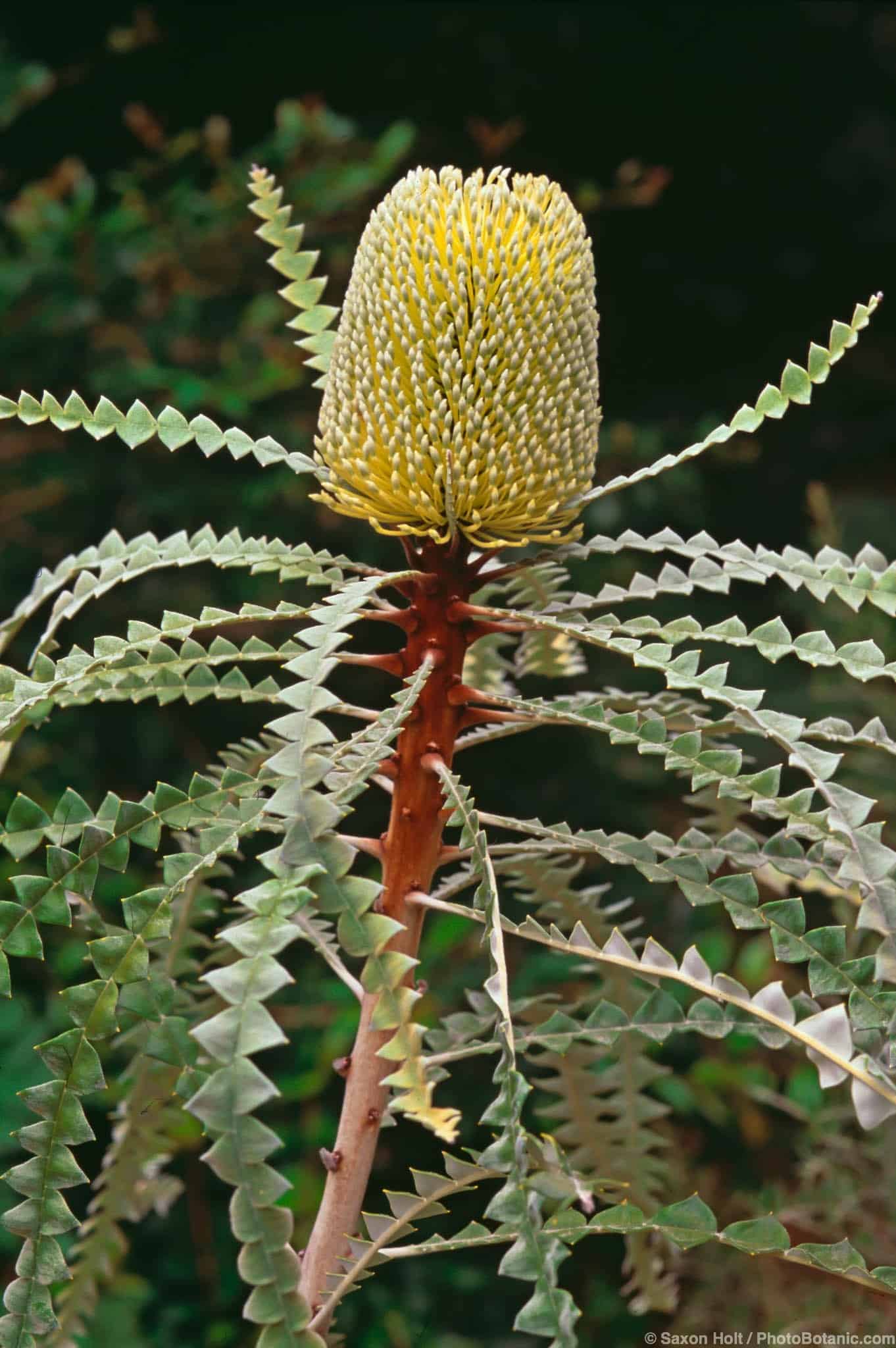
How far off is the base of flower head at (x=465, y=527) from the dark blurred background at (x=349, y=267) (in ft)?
2.56

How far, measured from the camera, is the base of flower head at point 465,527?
1.68 ft

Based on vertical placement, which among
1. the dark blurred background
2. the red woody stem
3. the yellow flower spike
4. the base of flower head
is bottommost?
the red woody stem

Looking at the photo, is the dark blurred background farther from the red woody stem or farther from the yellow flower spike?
the yellow flower spike

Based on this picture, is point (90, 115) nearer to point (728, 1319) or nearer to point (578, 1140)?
point (578, 1140)

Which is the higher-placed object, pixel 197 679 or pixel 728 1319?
pixel 197 679

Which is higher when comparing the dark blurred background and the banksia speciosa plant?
the dark blurred background

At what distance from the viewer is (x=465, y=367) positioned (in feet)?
1.67

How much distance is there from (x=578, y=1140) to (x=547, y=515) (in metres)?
0.33

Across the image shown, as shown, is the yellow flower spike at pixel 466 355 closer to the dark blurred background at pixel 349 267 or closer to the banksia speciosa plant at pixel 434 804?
the banksia speciosa plant at pixel 434 804

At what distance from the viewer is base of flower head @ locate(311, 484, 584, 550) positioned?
513 mm

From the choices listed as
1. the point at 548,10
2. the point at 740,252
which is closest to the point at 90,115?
the point at 548,10

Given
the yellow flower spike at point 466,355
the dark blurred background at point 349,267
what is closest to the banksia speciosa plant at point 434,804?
the yellow flower spike at point 466,355

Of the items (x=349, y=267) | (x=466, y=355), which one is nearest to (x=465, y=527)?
(x=466, y=355)

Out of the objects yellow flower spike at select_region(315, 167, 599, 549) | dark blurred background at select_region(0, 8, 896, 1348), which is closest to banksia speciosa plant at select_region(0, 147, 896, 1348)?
yellow flower spike at select_region(315, 167, 599, 549)
